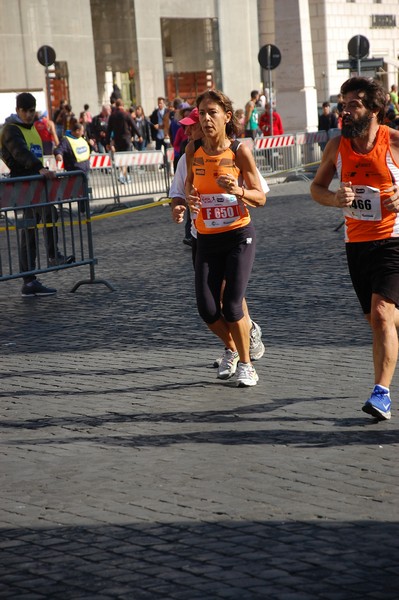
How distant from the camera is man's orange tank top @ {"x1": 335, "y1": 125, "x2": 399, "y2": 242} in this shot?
652 cm

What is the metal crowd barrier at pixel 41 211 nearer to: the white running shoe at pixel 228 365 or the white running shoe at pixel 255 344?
the white running shoe at pixel 255 344

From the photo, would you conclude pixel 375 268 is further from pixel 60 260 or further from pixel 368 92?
pixel 60 260

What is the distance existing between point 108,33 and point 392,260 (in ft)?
121

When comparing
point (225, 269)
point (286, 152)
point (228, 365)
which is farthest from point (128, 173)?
point (225, 269)

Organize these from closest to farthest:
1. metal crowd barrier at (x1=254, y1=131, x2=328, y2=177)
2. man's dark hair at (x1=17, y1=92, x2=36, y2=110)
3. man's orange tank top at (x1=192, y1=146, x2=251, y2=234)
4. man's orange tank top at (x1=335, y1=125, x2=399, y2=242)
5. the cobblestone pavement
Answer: the cobblestone pavement
man's orange tank top at (x1=335, y1=125, x2=399, y2=242)
man's orange tank top at (x1=192, y1=146, x2=251, y2=234)
man's dark hair at (x1=17, y1=92, x2=36, y2=110)
metal crowd barrier at (x1=254, y1=131, x2=328, y2=177)

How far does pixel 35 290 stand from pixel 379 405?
6537mm

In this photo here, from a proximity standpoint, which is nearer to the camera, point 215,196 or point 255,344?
point 215,196

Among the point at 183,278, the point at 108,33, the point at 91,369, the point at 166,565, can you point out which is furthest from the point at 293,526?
the point at 108,33

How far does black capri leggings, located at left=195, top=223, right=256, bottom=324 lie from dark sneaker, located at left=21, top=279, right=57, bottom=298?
4921 mm

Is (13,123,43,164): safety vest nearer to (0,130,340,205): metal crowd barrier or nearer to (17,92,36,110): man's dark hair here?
(17,92,36,110): man's dark hair

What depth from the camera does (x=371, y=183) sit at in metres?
6.55

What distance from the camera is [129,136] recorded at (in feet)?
90.7

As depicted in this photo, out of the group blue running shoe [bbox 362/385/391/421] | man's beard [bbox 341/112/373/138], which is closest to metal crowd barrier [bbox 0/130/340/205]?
man's beard [bbox 341/112/373/138]

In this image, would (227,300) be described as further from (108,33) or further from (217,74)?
(217,74)
